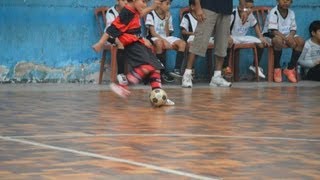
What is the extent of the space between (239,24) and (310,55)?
132 cm

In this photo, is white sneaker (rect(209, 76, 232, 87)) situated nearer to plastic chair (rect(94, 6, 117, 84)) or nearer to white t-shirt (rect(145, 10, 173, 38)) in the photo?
white t-shirt (rect(145, 10, 173, 38))

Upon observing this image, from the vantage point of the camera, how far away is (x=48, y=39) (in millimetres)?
12461

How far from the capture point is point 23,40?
486 inches

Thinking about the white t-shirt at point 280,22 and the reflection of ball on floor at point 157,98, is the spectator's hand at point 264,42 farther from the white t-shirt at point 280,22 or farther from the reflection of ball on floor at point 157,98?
the reflection of ball on floor at point 157,98

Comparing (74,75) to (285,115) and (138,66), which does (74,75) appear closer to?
(138,66)

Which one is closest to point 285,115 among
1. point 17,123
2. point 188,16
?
point 17,123

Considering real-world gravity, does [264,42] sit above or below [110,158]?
above

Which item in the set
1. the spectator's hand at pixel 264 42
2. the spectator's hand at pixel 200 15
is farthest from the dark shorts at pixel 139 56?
the spectator's hand at pixel 264 42

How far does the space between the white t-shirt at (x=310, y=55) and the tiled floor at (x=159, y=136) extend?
2.65 m

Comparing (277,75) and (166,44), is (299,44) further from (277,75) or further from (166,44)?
(166,44)

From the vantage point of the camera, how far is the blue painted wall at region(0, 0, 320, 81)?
12.2 metres

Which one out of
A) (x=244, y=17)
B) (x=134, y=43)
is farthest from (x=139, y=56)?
(x=244, y=17)

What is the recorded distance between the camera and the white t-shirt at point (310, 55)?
43.8ft

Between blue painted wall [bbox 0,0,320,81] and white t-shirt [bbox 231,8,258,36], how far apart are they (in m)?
1.92
